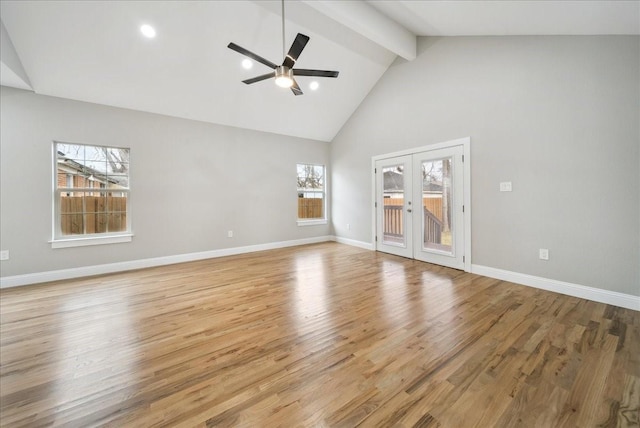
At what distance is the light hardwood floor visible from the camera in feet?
4.47

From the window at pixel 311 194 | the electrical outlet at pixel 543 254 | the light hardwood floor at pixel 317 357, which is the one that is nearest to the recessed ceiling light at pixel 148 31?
the light hardwood floor at pixel 317 357

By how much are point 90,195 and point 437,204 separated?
5.77 meters

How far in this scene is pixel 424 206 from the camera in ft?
14.6

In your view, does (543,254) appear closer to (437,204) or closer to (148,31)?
(437,204)

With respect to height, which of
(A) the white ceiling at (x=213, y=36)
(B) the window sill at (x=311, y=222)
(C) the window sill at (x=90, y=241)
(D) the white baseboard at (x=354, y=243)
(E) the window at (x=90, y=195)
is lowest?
(D) the white baseboard at (x=354, y=243)

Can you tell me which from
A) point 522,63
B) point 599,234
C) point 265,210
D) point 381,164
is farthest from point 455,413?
point 265,210

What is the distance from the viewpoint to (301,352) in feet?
6.22

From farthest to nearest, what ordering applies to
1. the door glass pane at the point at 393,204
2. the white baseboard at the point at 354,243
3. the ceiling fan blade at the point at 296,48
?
1. the white baseboard at the point at 354,243
2. the door glass pane at the point at 393,204
3. the ceiling fan blade at the point at 296,48

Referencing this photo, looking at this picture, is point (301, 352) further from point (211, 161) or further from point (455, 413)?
point (211, 161)

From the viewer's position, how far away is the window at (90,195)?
3.87 meters

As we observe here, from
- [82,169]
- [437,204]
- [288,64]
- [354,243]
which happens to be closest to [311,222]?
[354,243]

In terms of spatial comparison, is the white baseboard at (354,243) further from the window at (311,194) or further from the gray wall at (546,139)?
the gray wall at (546,139)

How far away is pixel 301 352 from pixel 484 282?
2.81m

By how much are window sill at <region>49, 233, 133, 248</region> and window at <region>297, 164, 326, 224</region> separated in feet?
11.5
